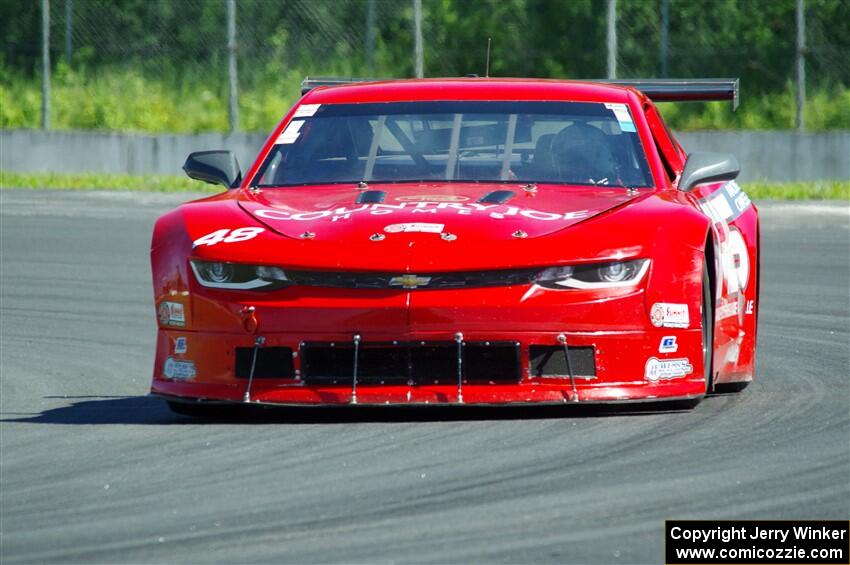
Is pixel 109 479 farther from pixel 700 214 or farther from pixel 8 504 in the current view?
pixel 700 214

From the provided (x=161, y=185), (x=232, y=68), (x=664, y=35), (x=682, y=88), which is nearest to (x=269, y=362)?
(x=682, y=88)

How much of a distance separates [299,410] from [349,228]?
2.99ft

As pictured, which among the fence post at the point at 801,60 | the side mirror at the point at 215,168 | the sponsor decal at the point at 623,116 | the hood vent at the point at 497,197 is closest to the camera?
the hood vent at the point at 497,197

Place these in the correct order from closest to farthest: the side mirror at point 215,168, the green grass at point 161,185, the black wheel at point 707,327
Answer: the black wheel at point 707,327, the side mirror at point 215,168, the green grass at point 161,185

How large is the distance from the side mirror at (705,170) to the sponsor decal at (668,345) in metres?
1.06

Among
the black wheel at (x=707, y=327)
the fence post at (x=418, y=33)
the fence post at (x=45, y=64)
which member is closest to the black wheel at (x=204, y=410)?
the black wheel at (x=707, y=327)

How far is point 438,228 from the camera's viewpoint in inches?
265

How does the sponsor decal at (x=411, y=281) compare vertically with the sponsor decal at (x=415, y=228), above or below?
below

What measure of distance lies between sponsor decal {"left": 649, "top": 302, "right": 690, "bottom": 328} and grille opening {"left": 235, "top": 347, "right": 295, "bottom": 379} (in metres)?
1.32

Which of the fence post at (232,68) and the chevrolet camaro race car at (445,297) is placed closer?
the chevrolet camaro race car at (445,297)

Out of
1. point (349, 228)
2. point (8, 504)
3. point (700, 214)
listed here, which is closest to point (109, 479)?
point (8, 504)

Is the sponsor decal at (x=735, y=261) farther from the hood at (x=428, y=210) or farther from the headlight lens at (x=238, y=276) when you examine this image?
the headlight lens at (x=238, y=276)

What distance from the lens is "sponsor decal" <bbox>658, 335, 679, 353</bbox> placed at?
21.8 feet

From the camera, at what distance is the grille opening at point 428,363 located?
6543 millimetres
